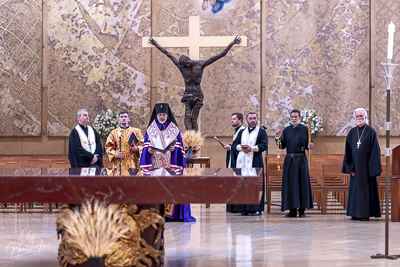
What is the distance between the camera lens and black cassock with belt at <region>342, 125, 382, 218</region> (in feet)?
29.2

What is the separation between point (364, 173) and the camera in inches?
353

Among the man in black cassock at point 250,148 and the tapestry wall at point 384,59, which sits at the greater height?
the tapestry wall at point 384,59

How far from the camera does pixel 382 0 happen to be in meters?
15.0

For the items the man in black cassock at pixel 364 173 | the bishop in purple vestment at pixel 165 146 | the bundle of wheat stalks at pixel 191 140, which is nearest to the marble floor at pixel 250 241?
the man in black cassock at pixel 364 173

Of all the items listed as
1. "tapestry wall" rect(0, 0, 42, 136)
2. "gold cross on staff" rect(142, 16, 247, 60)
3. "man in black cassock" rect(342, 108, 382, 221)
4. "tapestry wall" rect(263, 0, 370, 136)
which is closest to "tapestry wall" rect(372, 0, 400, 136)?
"tapestry wall" rect(263, 0, 370, 136)

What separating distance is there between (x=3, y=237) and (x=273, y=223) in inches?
145

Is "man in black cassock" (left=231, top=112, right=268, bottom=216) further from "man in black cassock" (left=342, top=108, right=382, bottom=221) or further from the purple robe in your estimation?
"man in black cassock" (left=342, top=108, right=382, bottom=221)

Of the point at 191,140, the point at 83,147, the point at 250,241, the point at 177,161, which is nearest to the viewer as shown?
the point at 250,241

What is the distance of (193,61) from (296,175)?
122 inches

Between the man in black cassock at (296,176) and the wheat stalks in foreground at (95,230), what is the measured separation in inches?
213

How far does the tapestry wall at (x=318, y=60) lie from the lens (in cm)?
1513

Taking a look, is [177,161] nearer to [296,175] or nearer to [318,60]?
[296,175]

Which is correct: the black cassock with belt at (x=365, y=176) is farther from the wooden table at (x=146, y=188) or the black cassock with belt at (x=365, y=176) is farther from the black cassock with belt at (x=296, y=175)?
the wooden table at (x=146, y=188)

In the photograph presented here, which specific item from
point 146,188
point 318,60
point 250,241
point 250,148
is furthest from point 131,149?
point 318,60
